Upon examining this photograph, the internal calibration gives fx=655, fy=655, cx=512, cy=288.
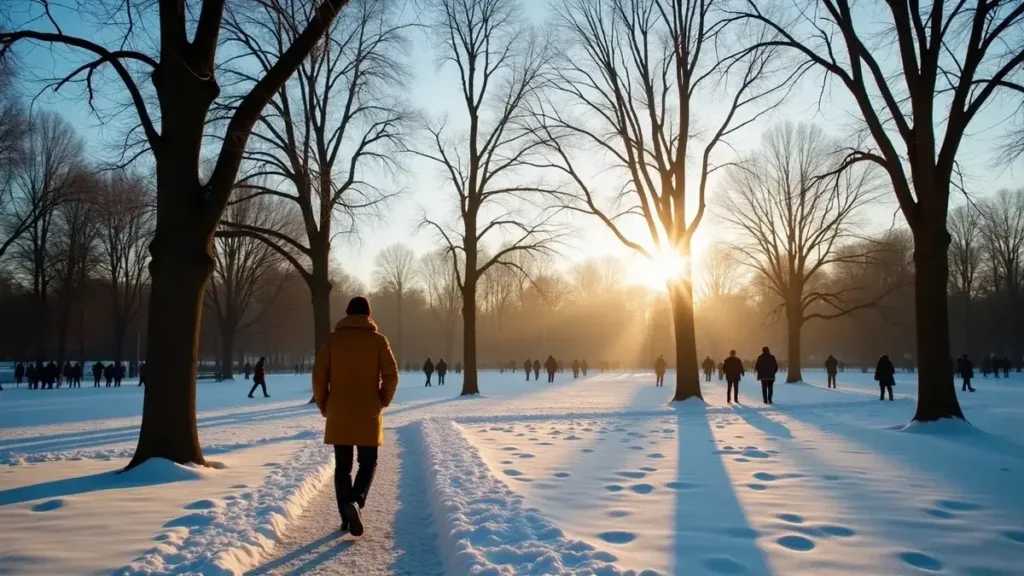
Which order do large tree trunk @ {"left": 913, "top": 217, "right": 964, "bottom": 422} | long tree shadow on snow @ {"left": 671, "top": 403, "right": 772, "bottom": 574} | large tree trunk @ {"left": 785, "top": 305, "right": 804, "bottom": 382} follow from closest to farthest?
long tree shadow on snow @ {"left": 671, "top": 403, "right": 772, "bottom": 574} → large tree trunk @ {"left": 913, "top": 217, "right": 964, "bottom": 422} → large tree trunk @ {"left": 785, "top": 305, "right": 804, "bottom": 382}

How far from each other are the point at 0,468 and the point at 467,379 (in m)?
18.3

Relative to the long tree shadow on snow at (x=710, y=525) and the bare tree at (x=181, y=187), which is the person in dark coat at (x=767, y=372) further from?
the bare tree at (x=181, y=187)

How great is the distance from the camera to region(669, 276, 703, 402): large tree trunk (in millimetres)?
19453

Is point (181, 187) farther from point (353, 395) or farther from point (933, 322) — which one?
point (933, 322)

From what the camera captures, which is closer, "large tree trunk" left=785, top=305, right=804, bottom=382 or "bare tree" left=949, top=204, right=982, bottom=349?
"large tree trunk" left=785, top=305, right=804, bottom=382

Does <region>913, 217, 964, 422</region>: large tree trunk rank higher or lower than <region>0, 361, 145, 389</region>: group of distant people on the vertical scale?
higher

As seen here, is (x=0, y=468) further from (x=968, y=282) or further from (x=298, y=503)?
(x=968, y=282)

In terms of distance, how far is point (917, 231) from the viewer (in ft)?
39.4

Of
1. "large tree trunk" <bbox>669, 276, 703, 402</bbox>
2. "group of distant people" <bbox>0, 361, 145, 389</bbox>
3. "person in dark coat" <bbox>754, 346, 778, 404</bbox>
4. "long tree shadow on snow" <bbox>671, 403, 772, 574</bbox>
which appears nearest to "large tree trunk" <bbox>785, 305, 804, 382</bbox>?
"person in dark coat" <bbox>754, 346, 778, 404</bbox>

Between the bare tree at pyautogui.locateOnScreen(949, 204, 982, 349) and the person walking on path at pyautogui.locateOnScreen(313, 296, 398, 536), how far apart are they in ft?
201

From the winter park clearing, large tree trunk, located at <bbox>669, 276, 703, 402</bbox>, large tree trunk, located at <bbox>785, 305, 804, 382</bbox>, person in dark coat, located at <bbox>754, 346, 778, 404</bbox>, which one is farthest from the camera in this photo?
large tree trunk, located at <bbox>785, 305, 804, 382</bbox>

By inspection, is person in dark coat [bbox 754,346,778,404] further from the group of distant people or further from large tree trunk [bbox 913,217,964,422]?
the group of distant people

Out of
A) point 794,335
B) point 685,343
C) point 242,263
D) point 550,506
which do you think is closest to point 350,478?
point 550,506

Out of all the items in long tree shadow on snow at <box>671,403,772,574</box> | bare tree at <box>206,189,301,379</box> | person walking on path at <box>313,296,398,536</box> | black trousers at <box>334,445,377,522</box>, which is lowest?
long tree shadow on snow at <box>671,403,772,574</box>
